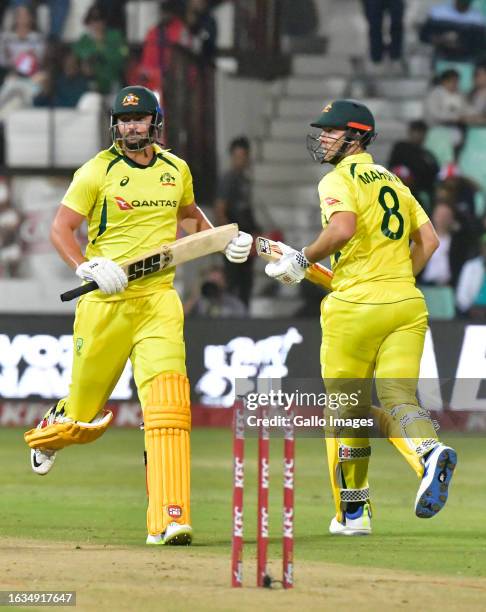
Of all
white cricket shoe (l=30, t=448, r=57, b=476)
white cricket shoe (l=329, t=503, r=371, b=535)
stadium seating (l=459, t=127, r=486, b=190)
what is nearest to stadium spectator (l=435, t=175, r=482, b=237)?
stadium seating (l=459, t=127, r=486, b=190)

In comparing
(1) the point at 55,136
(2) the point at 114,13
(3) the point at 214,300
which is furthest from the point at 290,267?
(2) the point at 114,13

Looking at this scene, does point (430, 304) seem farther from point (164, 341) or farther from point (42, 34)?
point (164, 341)

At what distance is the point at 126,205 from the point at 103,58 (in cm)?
881

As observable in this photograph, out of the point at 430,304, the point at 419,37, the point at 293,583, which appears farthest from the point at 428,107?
the point at 293,583

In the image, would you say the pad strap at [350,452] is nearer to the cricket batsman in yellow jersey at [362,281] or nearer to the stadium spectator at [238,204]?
the cricket batsman in yellow jersey at [362,281]

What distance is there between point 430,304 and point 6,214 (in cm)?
418

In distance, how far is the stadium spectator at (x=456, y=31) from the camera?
662 inches

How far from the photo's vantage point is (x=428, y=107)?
16609mm

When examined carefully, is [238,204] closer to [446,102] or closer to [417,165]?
[417,165]

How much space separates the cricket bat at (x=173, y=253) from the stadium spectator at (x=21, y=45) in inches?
363

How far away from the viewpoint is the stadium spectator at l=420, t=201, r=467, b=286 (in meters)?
15.3

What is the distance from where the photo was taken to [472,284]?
15.2 meters

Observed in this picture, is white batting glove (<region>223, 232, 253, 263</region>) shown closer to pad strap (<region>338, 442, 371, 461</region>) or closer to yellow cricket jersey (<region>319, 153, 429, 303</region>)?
yellow cricket jersey (<region>319, 153, 429, 303</region>)

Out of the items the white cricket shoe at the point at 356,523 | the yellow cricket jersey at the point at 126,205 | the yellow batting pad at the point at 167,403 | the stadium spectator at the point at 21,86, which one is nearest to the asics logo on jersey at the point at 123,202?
the yellow cricket jersey at the point at 126,205
